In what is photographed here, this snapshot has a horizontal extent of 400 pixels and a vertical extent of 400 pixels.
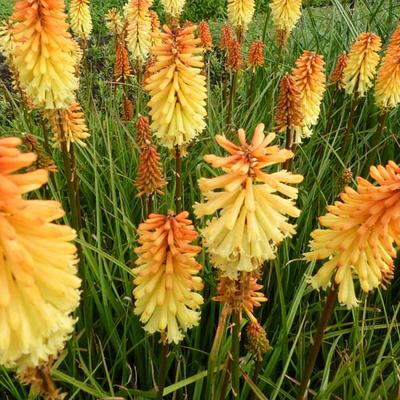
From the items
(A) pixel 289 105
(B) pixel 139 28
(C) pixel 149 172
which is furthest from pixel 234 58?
(C) pixel 149 172

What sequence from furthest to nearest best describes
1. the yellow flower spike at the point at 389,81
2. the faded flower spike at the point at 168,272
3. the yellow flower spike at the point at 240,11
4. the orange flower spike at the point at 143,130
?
1. the yellow flower spike at the point at 240,11
2. the yellow flower spike at the point at 389,81
3. the orange flower spike at the point at 143,130
4. the faded flower spike at the point at 168,272

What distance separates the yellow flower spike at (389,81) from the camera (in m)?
4.38

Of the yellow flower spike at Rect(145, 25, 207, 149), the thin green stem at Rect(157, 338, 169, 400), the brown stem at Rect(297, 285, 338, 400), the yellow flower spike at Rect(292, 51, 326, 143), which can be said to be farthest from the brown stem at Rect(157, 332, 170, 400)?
the yellow flower spike at Rect(292, 51, 326, 143)

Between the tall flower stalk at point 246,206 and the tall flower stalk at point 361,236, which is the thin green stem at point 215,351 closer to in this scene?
the tall flower stalk at point 246,206

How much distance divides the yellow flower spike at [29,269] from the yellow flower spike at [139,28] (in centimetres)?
410

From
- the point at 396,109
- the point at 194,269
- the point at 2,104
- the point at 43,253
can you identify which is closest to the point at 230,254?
the point at 194,269

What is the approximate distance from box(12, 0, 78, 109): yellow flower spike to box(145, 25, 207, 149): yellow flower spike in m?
0.48

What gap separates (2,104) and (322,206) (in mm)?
4423

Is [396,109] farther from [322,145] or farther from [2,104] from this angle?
[2,104]

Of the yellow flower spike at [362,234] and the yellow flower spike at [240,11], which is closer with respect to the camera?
the yellow flower spike at [362,234]

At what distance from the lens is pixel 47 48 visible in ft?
10.3

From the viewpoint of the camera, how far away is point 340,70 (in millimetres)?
5113

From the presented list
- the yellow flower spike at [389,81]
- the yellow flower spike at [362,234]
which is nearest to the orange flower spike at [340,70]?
the yellow flower spike at [389,81]

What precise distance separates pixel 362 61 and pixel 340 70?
489 mm
